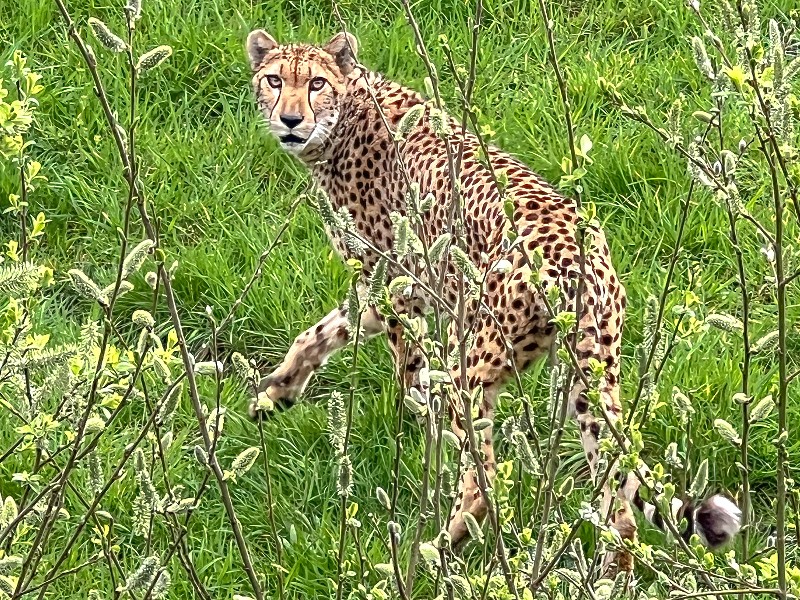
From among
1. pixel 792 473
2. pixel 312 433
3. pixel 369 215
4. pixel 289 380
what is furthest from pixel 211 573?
pixel 792 473

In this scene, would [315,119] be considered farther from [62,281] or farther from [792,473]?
[792,473]

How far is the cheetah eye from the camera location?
3873 millimetres

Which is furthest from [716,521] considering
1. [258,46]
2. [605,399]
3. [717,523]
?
[258,46]

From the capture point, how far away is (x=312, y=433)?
11.7 ft

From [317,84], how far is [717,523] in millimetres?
1971

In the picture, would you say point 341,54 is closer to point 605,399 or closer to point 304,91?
point 304,91

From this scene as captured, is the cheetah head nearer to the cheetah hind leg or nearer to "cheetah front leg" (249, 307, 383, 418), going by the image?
"cheetah front leg" (249, 307, 383, 418)

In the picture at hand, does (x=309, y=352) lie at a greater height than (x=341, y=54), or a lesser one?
lesser

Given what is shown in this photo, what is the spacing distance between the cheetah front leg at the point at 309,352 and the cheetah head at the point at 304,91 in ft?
1.62

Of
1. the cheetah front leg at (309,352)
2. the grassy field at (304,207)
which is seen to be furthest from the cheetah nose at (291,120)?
the cheetah front leg at (309,352)

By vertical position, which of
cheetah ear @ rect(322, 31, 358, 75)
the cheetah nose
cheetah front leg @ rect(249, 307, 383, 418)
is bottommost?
cheetah front leg @ rect(249, 307, 383, 418)

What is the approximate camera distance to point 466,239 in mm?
3373

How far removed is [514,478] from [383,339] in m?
0.71

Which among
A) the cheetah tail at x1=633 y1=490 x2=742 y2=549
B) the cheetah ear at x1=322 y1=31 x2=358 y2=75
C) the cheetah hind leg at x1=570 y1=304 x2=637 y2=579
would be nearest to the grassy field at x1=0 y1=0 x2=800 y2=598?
the cheetah hind leg at x1=570 y1=304 x2=637 y2=579
